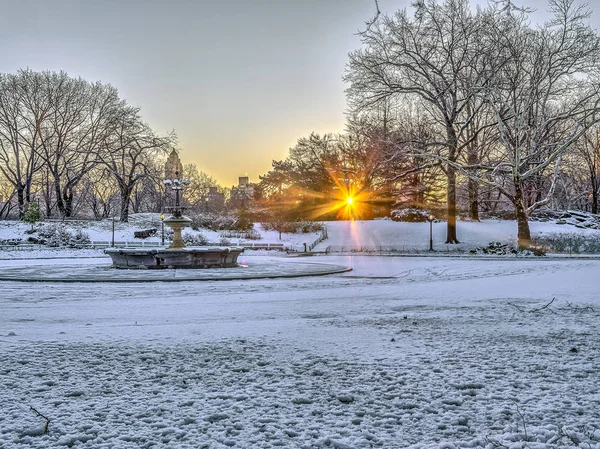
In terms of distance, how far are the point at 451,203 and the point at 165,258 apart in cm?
2141

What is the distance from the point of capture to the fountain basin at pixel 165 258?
63.8 feet

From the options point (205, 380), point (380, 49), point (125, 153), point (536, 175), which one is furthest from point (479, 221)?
point (205, 380)

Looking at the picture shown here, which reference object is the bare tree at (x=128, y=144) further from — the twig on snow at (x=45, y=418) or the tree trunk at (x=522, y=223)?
the twig on snow at (x=45, y=418)

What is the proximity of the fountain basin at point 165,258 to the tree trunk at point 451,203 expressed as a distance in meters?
18.4

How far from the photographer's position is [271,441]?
10.1 feet

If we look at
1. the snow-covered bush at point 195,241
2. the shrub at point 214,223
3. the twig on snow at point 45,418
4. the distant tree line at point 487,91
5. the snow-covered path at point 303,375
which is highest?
the distant tree line at point 487,91

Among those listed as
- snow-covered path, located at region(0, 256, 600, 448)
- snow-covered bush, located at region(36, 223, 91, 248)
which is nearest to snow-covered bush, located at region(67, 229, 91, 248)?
snow-covered bush, located at region(36, 223, 91, 248)

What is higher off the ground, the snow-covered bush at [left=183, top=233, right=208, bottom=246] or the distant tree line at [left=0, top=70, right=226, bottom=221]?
the distant tree line at [left=0, top=70, right=226, bottom=221]

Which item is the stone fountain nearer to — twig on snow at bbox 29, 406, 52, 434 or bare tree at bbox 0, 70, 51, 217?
twig on snow at bbox 29, 406, 52, 434

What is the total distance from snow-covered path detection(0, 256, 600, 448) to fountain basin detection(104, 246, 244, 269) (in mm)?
10586

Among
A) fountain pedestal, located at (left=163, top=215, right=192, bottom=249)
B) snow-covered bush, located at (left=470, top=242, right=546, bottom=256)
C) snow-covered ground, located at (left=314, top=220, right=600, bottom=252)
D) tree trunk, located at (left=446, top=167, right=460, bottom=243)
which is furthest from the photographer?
snow-covered ground, located at (left=314, top=220, right=600, bottom=252)

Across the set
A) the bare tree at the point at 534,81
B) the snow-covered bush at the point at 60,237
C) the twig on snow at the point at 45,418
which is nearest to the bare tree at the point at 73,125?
the snow-covered bush at the point at 60,237

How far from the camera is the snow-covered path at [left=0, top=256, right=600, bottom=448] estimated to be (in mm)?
3195

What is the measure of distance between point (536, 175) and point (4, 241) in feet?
128
